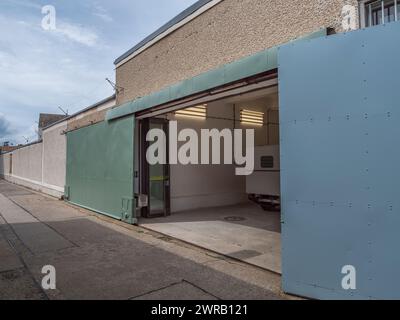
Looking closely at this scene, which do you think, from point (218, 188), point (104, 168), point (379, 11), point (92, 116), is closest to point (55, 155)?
point (92, 116)

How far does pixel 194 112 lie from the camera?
10.5 meters

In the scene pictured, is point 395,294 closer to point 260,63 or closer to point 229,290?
point 229,290

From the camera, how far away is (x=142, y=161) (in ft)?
30.3

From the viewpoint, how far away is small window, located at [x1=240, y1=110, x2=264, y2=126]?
12.3 m

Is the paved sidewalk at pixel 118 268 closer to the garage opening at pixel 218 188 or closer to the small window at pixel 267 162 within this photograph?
the garage opening at pixel 218 188

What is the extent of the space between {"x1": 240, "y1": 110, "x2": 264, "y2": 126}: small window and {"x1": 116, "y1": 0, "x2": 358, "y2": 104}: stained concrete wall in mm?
4663

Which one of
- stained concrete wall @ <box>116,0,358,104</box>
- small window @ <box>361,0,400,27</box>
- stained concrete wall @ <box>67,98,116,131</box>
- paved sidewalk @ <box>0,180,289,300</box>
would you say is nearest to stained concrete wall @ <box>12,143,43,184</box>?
stained concrete wall @ <box>67,98,116,131</box>

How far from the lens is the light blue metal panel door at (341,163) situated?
10.3ft

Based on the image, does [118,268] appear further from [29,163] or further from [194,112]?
[29,163]

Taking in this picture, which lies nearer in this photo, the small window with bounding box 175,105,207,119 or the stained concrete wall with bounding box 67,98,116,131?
the small window with bounding box 175,105,207,119

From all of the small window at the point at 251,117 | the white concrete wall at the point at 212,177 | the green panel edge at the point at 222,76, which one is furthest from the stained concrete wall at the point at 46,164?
the green panel edge at the point at 222,76

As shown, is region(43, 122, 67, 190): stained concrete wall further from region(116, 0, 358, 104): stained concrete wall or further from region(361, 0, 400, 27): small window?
region(361, 0, 400, 27): small window

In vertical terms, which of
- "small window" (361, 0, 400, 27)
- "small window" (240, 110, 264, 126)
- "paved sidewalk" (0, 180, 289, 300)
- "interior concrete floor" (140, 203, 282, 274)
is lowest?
"paved sidewalk" (0, 180, 289, 300)

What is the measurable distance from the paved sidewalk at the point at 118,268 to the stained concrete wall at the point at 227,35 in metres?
3.73
